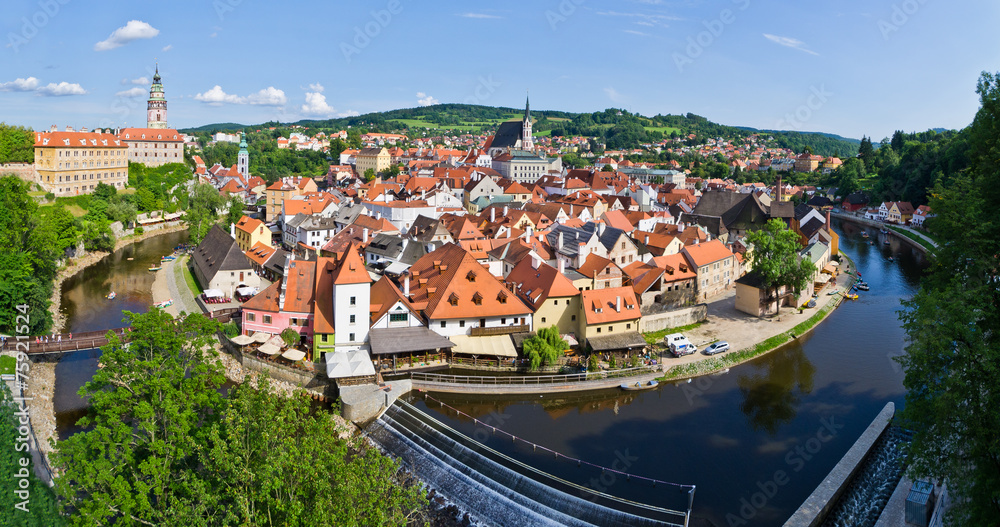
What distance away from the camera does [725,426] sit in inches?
929

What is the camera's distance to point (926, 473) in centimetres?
1436

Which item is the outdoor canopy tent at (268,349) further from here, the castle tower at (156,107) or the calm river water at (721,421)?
the castle tower at (156,107)

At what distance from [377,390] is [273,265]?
20.4 meters

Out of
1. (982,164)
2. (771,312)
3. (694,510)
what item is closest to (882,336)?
(771,312)

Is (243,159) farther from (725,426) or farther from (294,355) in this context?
(725,426)

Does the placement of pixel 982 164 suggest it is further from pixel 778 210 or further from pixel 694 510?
pixel 778 210

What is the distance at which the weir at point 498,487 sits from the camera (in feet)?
57.4

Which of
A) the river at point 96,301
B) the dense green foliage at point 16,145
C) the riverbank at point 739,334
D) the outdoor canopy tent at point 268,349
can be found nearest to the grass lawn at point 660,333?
the riverbank at point 739,334

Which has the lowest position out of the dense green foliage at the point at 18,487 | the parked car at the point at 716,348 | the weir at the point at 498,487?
the weir at the point at 498,487

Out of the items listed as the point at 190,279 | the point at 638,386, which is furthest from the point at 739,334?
the point at 190,279

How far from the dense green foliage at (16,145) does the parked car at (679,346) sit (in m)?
61.0

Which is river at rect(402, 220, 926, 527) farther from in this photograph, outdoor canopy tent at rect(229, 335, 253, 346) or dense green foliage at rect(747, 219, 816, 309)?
outdoor canopy tent at rect(229, 335, 253, 346)

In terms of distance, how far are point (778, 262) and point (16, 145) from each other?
65.2m

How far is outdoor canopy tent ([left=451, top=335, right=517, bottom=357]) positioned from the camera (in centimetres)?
2819
